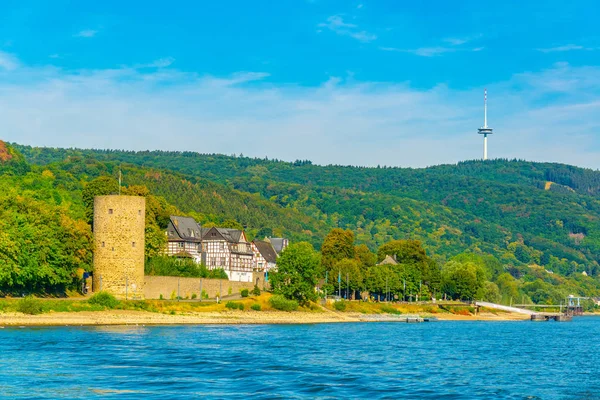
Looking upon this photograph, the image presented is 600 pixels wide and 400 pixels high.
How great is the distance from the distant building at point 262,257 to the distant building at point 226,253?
602 cm

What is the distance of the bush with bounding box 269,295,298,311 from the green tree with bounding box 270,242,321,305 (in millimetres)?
1721

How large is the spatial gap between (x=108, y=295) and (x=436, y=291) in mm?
78003

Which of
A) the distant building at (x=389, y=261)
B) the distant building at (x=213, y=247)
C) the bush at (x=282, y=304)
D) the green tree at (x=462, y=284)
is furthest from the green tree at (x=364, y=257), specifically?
the bush at (x=282, y=304)

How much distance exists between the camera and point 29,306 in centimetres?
7269

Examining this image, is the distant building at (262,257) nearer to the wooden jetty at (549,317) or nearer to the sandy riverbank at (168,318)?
the sandy riverbank at (168,318)

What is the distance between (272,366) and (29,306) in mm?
27936

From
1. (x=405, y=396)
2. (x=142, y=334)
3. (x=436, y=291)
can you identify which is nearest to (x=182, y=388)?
(x=405, y=396)

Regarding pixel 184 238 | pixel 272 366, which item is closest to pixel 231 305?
pixel 184 238

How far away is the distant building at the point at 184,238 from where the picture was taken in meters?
119

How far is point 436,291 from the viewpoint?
14750cm

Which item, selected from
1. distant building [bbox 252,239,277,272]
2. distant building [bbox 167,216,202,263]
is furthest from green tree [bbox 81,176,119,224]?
distant building [bbox 252,239,277,272]

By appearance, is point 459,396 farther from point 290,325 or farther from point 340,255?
point 340,255

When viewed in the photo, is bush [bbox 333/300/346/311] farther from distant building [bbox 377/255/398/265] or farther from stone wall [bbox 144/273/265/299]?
distant building [bbox 377/255/398/265]

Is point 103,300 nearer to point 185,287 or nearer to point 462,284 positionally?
point 185,287
